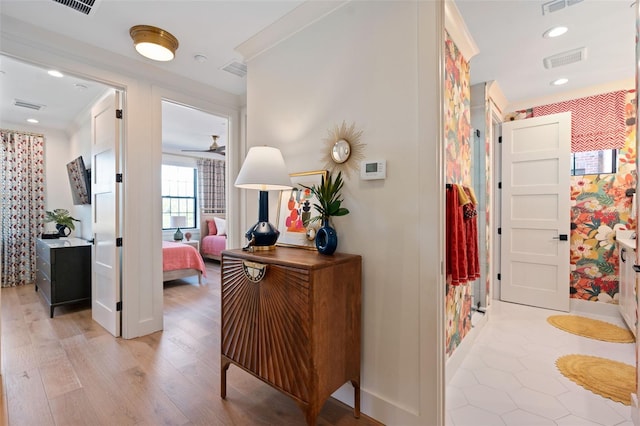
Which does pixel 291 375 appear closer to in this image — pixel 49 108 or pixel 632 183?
pixel 632 183

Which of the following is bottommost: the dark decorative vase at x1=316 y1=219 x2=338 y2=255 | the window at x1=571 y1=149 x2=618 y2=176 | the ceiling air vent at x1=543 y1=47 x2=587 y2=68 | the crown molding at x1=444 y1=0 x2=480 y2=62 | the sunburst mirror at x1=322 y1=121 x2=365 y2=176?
the dark decorative vase at x1=316 y1=219 x2=338 y2=255

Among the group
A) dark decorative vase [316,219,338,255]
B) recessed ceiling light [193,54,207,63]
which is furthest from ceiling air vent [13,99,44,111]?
dark decorative vase [316,219,338,255]

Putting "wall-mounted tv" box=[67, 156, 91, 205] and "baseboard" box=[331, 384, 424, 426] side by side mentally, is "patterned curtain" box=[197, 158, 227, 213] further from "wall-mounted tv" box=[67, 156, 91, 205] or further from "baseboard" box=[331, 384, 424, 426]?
"baseboard" box=[331, 384, 424, 426]

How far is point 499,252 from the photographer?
388 centimetres

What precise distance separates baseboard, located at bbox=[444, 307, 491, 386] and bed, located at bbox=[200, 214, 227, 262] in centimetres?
500

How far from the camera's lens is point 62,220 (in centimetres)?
436

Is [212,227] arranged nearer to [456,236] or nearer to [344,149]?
[344,149]

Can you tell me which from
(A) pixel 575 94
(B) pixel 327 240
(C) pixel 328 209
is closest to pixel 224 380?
(B) pixel 327 240

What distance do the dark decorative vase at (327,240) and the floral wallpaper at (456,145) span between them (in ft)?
3.03

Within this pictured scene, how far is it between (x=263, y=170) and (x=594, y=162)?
154 inches

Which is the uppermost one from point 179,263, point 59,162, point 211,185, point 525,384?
point 59,162

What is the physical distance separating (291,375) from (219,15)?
7.96ft

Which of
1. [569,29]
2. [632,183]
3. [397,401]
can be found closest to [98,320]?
[397,401]

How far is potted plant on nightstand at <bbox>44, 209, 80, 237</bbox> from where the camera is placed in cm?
439
